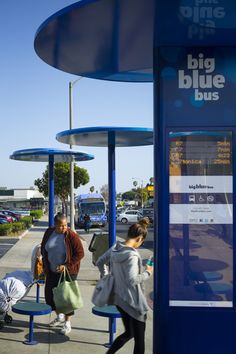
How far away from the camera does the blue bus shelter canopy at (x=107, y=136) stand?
23.6ft

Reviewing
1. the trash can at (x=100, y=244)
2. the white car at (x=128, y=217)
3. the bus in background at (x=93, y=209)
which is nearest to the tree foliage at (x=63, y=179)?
the white car at (x=128, y=217)

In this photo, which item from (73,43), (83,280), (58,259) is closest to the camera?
(73,43)

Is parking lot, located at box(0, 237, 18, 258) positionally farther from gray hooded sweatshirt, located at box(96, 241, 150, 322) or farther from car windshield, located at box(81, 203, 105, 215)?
gray hooded sweatshirt, located at box(96, 241, 150, 322)

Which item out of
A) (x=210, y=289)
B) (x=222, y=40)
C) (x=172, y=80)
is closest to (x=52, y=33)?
(x=172, y=80)

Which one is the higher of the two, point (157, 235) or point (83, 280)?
point (157, 235)

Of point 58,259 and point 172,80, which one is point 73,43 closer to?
point 172,80

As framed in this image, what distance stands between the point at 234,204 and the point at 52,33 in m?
2.33

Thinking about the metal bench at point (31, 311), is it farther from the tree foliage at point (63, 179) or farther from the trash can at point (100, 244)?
the tree foliage at point (63, 179)

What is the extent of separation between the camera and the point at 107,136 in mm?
7695

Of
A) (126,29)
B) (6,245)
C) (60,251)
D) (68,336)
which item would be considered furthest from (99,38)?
(6,245)

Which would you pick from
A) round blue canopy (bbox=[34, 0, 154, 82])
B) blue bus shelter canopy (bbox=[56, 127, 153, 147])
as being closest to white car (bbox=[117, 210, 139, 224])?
blue bus shelter canopy (bbox=[56, 127, 153, 147])

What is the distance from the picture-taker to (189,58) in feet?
14.6

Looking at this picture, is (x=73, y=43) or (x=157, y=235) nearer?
(x=157, y=235)

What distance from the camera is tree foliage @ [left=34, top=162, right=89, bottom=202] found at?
177 feet
